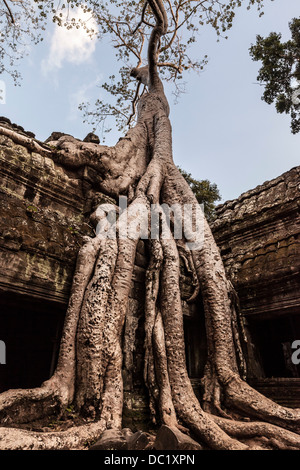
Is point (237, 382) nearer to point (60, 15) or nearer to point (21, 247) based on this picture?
point (21, 247)

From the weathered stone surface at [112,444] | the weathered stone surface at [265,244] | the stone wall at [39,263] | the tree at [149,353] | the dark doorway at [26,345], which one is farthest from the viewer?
the weathered stone surface at [265,244]

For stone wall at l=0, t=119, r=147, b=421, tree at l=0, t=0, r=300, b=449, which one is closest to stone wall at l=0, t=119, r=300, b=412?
stone wall at l=0, t=119, r=147, b=421

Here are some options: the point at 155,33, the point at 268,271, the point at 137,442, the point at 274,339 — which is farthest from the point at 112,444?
the point at 155,33

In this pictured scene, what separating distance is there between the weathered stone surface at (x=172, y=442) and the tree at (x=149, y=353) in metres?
0.44

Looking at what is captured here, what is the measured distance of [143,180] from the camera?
161 inches

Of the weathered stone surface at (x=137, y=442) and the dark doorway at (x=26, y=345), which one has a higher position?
the dark doorway at (x=26, y=345)

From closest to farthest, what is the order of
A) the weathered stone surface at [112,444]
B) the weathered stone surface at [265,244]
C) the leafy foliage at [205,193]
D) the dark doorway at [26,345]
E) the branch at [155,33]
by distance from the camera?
the weathered stone surface at [112,444], the dark doorway at [26,345], the weathered stone surface at [265,244], the branch at [155,33], the leafy foliage at [205,193]

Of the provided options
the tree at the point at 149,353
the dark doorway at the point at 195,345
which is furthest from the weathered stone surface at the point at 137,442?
the dark doorway at the point at 195,345

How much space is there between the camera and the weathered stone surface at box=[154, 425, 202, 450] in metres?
1.73

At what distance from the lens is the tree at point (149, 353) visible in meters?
2.07

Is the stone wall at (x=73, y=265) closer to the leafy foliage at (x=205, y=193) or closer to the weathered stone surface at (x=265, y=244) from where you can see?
the weathered stone surface at (x=265, y=244)

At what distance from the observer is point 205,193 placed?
32.7ft

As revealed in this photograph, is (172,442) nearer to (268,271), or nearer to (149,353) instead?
(149,353)

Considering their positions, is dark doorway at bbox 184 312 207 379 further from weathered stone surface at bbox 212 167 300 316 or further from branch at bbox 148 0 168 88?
branch at bbox 148 0 168 88
